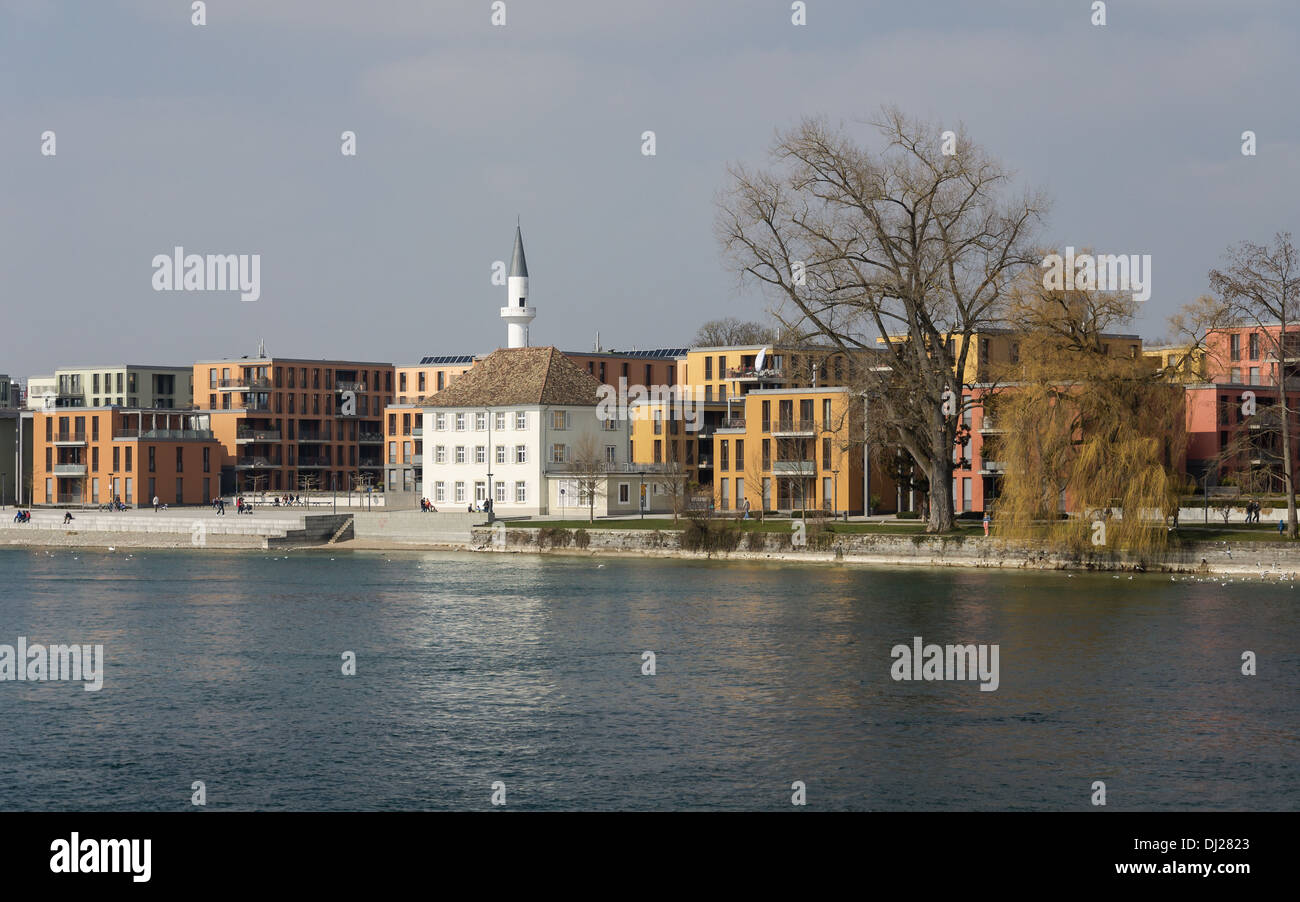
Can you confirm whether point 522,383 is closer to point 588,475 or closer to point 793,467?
point 588,475

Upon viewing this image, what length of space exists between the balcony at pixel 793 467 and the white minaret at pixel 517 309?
3475 cm

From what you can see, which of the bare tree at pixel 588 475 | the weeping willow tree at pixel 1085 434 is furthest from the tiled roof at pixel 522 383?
the weeping willow tree at pixel 1085 434

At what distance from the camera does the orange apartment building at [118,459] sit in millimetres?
111438

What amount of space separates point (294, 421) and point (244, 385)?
18.3 feet

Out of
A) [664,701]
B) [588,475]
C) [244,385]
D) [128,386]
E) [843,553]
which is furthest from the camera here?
[128,386]

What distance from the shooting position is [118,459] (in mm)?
112125

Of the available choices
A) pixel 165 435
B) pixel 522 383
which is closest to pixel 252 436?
pixel 165 435

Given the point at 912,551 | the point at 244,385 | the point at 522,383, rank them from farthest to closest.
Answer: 1. the point at 244,385
2. the point at 522,383
3. the point at 912,551

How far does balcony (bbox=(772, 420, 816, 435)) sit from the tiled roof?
1628 centimetres

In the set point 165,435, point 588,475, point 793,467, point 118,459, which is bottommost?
point 588,475

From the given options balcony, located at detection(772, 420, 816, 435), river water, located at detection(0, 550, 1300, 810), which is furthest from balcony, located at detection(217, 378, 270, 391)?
river water, located at detection(0, 550, 1300, 810)

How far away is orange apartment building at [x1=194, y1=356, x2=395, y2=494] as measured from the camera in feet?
420
